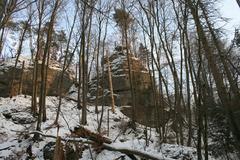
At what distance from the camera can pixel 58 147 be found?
479 cm

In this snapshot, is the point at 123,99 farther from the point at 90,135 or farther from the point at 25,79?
the point at 90,135

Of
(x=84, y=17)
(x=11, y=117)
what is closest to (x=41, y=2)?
(x=84, y=17)

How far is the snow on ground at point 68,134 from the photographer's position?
11680 mm

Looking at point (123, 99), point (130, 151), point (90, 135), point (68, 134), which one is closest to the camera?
point (130, 151)

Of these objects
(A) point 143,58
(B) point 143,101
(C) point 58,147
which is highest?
(A) point 143,58

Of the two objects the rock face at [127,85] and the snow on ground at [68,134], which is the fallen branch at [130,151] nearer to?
the snow on ground at [68,134]

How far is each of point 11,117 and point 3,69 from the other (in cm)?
1008

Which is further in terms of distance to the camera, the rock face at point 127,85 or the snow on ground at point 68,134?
the rock face at point 127,85

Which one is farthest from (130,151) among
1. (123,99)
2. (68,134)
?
(123,99)

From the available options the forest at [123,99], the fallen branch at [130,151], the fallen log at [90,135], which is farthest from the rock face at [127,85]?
the fallen branch at [130,151]

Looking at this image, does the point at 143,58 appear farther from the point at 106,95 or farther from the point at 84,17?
the point at 84,17

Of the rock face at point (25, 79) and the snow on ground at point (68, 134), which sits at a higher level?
the rock face at point (25, 79)

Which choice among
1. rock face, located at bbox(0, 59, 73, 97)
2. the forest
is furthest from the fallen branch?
rock face, located at bbox(0, 59, 73, 97)

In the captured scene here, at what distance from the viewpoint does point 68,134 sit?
334 inches
